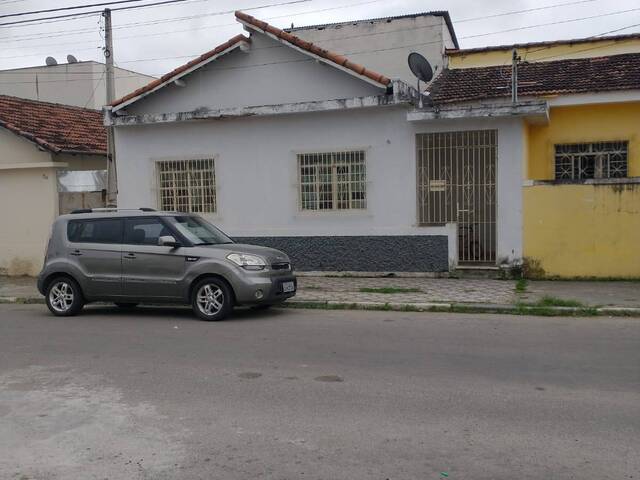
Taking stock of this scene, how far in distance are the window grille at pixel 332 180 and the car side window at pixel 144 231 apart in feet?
16.4

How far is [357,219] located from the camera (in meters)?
14.4

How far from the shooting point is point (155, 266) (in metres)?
10.2

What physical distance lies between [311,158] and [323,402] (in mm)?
9595

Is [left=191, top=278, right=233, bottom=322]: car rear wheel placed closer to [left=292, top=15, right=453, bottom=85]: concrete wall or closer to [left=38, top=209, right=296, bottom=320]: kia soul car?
[left=38, top=209, right=296, bottom=320]: kia soul car

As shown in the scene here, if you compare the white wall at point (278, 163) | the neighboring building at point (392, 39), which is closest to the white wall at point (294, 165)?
the white wall at point (278, 163)

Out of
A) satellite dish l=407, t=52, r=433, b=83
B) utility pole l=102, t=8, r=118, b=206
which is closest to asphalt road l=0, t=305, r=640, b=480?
utility pole l=102, t=8, r=118, b=206

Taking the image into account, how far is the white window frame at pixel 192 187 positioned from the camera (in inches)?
611

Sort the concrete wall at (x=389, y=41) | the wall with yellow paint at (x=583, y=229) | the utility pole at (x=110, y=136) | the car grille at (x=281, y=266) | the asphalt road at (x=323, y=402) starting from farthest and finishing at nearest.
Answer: the concrete wall at (x=389, y=41)
the utility pole at (x=110, y=136)
the wall with yellow paint at (x=583, y=229)
the car grille at (x=281, y=266)
the asphalt road at (x=323, y=402)

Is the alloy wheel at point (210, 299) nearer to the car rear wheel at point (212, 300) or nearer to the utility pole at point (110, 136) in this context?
the car rear wheel at point (212, 300)

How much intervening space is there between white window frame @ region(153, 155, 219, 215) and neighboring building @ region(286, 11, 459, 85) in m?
7.97

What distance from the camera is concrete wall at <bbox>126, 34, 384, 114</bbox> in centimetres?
1443

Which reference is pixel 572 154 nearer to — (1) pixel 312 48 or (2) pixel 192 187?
(1) pixel 312 48

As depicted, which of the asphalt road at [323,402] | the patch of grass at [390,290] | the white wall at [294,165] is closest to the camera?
the asphalt road at [323,402]

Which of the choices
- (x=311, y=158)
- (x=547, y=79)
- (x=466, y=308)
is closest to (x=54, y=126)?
(x=311, y=158)
